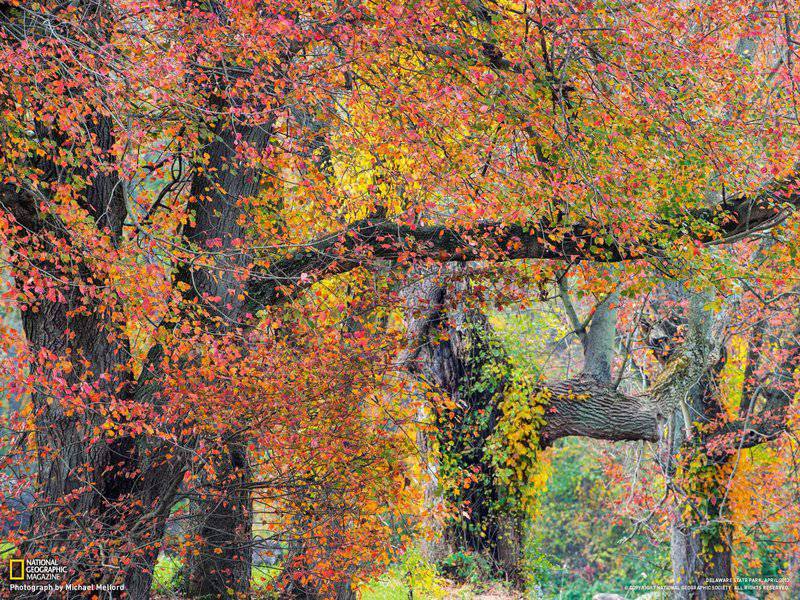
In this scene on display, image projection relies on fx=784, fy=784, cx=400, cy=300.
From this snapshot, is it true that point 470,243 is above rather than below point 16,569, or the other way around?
above

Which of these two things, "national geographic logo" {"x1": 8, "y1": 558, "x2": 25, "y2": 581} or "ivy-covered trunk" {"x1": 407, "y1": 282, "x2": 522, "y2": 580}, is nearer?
"national geographic logo" {"x1": 8, "y1": 558, "x2": 25, "y2": 581}

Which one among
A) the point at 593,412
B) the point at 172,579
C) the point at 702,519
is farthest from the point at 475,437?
the point at 172,579

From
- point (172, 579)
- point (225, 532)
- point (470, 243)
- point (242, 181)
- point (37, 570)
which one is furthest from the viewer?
point (172, 579)

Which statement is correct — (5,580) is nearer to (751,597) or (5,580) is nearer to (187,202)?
(187,202)

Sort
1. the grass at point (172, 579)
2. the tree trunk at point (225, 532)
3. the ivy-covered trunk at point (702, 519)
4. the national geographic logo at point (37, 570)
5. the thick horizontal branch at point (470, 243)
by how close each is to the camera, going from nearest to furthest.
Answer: the national geographic logo at point (37, 570)
the tree trunk at point (225, 532)
the thick horizontal branch at point (470, 243)
the grass at point (172, 579)
the ivy-covered trunk at point (702, 519)

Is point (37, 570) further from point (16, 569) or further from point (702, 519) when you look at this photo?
point (702, 519)

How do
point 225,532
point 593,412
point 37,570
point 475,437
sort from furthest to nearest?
point 475,437 → point 593,412 → point 225,532 → point 37,570

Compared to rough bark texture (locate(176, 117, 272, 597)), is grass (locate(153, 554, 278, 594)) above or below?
below

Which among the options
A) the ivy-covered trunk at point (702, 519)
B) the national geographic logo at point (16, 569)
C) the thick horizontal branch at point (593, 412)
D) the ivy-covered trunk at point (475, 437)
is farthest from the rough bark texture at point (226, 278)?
the ivy-covered trunk at point (702, 519)

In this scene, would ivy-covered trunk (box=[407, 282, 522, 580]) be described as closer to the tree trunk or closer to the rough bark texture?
the tree trunk

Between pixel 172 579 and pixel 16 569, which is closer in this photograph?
pixel 16 569

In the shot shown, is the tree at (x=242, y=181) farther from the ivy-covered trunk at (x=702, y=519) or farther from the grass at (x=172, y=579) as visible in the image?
the ivy-covered trunk at (x=702, y=519)

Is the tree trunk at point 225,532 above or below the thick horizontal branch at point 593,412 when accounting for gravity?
below

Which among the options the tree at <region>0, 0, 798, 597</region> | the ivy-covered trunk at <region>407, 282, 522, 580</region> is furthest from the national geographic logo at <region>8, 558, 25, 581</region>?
the ivy-covered trunk at <region>407, 282, 522, 580</region>
